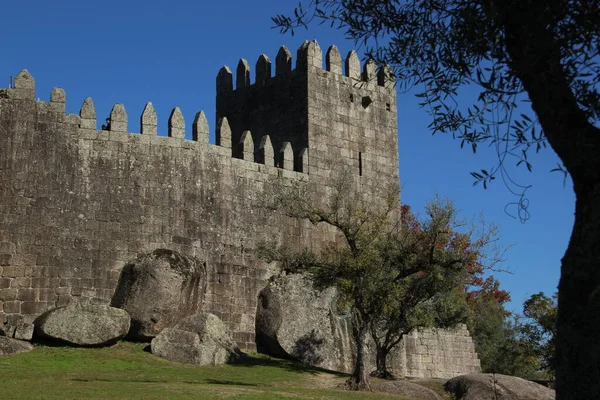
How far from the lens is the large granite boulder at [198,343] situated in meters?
25.5

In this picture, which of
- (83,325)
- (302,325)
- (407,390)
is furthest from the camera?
(302,325)

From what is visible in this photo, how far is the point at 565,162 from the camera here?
10.3 meters

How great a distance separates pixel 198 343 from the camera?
25.8 meters

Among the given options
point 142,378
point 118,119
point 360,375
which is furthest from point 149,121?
point 360,375

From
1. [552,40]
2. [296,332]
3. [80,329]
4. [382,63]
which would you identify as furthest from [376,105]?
[552,40]

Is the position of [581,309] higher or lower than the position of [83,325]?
lower

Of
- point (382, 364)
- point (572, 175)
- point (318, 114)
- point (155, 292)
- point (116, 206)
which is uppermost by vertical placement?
point (318, 114)

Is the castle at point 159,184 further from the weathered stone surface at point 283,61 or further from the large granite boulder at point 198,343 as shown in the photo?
the large granite boulder at point 198,343

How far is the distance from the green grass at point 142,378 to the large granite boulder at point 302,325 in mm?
884

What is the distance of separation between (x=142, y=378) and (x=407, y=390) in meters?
6.53

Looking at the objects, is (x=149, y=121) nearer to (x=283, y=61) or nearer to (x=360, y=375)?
(x=283, y=61)

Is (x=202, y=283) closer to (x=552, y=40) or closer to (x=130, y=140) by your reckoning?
(x=130, y=140)

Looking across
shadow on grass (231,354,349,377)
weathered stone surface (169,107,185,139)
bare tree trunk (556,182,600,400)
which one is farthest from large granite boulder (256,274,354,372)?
bare tree trunk (556,182,600,400)

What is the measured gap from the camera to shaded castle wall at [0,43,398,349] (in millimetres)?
26859
